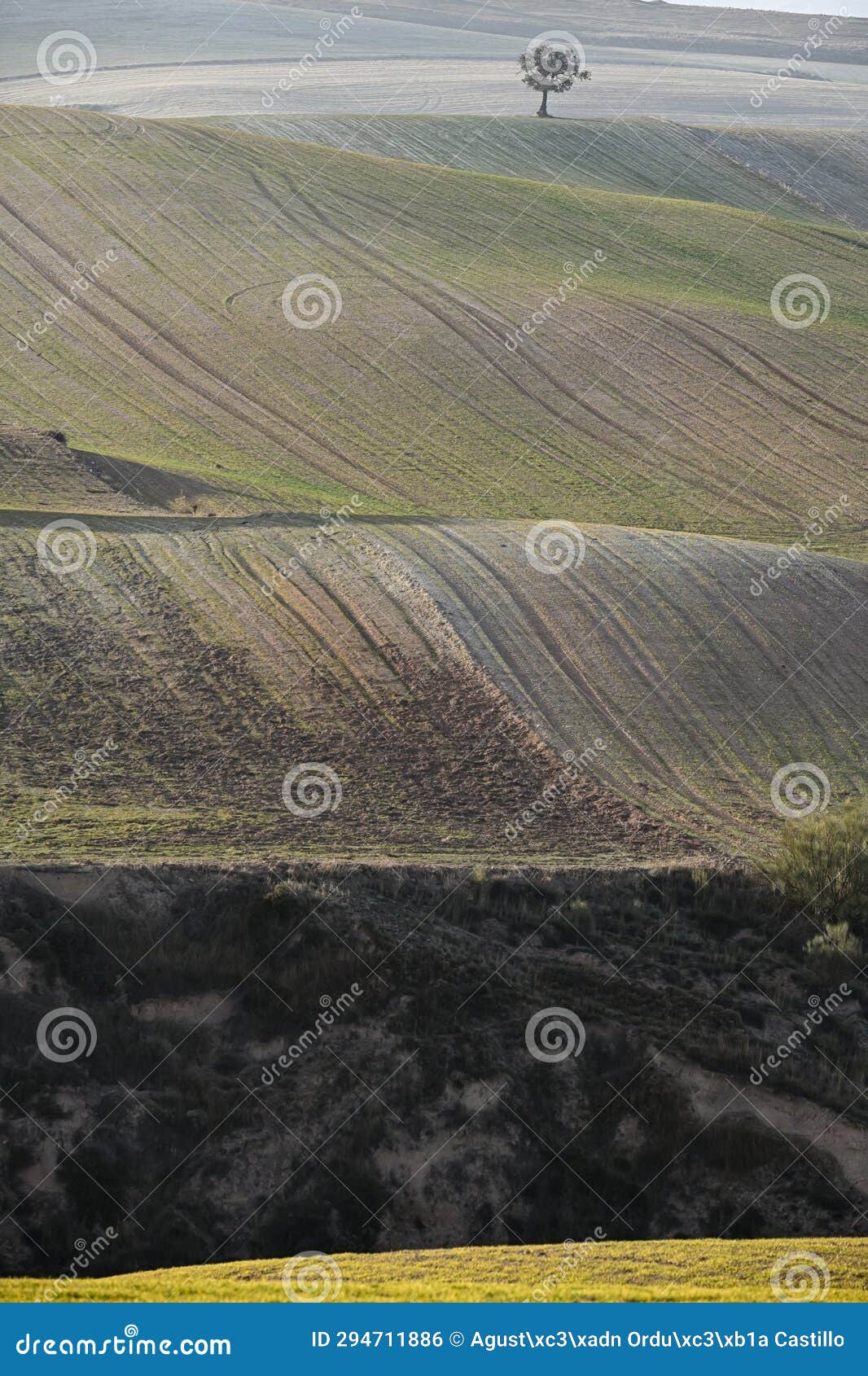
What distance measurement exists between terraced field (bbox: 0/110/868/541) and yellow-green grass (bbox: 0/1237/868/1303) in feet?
74.9

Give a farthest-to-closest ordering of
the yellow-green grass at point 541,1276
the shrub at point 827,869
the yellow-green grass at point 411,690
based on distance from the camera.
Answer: the yellow-green grass at point 411,690, the shrub at point 827,869, the yellow-green grass at point 541,1276

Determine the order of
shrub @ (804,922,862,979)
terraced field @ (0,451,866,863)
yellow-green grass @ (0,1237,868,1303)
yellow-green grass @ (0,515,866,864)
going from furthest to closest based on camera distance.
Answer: terraced field @ (0,451,866,863) < yellow-green grass @ (0,515,866,864) < shrub @ (804,922,862,979) < yellow-green grass @ (0,1237,868,1303)

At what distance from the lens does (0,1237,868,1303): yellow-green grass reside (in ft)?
40.8

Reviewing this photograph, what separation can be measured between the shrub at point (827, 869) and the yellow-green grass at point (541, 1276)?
573 centimetres

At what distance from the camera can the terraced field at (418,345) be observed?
1501 inches

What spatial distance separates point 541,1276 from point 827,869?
26.9ft

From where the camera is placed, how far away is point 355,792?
2148cm

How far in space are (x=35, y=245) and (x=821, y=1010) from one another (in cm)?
4054

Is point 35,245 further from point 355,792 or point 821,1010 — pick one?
point 821,1010

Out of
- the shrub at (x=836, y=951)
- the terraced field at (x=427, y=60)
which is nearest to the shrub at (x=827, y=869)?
the shrub at (x=836, y=951)

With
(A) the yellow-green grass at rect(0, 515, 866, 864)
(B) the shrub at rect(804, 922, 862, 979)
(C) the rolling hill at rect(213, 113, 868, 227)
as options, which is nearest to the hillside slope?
(B) the shrub at rect(804, 922, 862, 979)

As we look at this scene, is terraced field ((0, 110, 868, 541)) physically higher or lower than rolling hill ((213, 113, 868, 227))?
lower

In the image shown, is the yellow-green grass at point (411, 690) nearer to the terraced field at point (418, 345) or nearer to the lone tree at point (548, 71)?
the terraced field at point (418, 345)

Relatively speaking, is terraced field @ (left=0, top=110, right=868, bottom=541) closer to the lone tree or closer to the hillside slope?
the hillside slope
